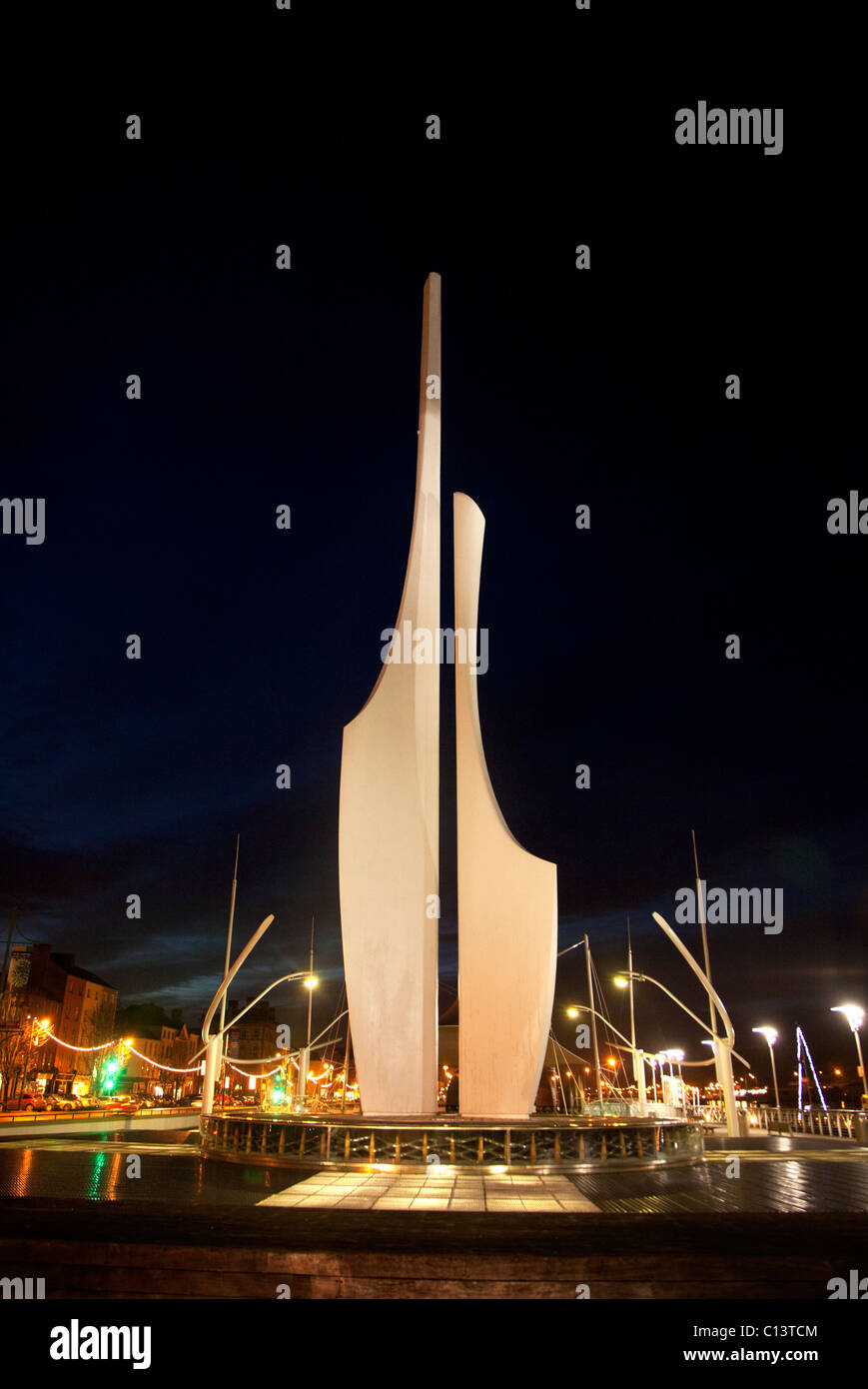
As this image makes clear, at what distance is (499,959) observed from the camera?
12.7 m

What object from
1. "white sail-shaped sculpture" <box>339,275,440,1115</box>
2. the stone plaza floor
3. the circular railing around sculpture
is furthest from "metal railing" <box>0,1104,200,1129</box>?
the stone plaza floor

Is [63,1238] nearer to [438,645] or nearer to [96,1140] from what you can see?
[438,645]

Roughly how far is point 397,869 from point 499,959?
2024mm

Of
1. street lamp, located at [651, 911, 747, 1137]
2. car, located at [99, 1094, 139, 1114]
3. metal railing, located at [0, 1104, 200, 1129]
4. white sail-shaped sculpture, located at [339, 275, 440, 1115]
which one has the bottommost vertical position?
car, located at [99, 1094, 139, 1114]

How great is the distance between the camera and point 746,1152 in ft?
45.9

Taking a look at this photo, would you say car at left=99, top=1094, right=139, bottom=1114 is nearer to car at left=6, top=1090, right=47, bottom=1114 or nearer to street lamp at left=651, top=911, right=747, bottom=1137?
car at left=6, top=1090, right=47, bottom=1114

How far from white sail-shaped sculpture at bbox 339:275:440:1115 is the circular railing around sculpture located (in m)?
1.80

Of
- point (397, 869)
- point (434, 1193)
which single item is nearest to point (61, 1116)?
point (397, 869)

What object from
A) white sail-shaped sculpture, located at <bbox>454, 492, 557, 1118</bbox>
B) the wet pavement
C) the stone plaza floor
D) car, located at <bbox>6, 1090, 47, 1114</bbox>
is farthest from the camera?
car, located at <bbox>6, 1090, 47, 1114</bbox>

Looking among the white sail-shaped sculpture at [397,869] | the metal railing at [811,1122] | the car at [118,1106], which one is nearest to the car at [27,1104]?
the car at [118,1106]

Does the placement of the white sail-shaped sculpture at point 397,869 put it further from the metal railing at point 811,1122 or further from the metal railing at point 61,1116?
the metal railing at point 811,1122

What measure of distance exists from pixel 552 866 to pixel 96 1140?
935cm

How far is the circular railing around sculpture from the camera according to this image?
9188 mm
